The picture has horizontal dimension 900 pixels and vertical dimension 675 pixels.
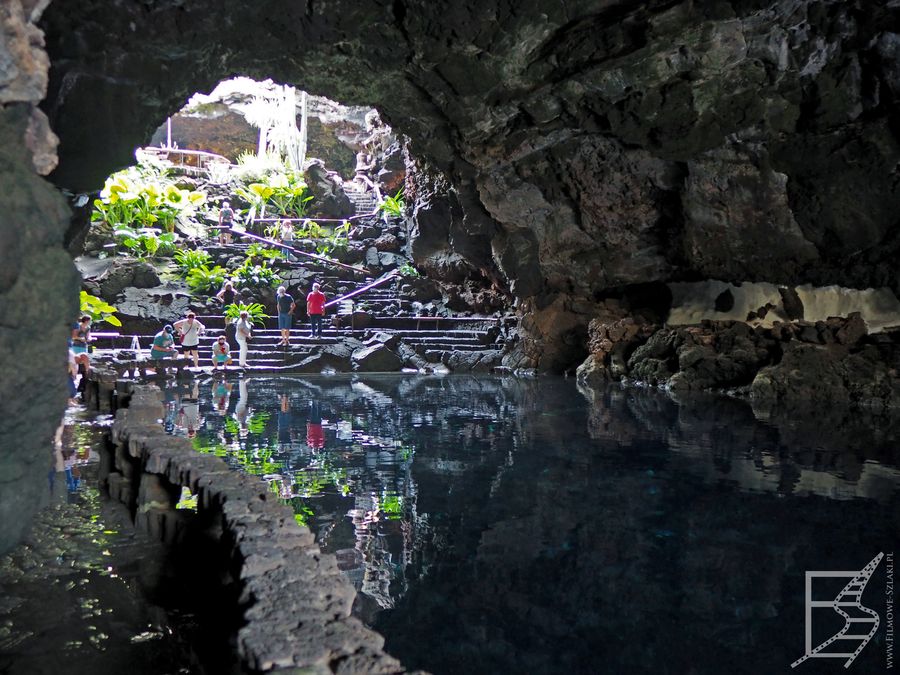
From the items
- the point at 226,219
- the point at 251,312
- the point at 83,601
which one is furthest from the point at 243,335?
the point at 83,601

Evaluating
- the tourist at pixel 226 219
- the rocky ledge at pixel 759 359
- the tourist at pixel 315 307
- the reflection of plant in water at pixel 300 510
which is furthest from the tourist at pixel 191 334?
the reflection of plant in water at pixel 300 510

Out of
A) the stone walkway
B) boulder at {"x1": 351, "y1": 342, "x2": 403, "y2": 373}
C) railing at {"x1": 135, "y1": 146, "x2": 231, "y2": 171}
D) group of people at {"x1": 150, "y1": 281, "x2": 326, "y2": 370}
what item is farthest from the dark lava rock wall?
railing at {"x1": 135, "y1": 146, "x2": 231, "y2": 171}

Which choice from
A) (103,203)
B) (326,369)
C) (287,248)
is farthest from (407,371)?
(103,203)

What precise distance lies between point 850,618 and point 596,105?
10.6 metres

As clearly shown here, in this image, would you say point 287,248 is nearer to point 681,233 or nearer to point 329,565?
point 681,233

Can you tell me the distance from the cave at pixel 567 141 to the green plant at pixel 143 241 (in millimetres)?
12383

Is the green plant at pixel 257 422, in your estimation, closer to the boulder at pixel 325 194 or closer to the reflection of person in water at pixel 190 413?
the reflection of person in water at pixel 190 413

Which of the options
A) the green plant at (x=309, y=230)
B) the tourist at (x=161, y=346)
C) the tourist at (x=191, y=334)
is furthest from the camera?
the green plant at (x=309, y=230)

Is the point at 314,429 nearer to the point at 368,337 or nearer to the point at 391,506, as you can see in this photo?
the point at 391,506

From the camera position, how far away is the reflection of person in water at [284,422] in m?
8.12

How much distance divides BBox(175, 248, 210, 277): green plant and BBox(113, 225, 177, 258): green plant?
2.15ft

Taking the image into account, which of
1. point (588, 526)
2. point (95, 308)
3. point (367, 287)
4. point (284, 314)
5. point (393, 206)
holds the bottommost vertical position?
point (588, 526)

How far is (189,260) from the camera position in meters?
24.4

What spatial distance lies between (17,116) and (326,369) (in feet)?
55.0
